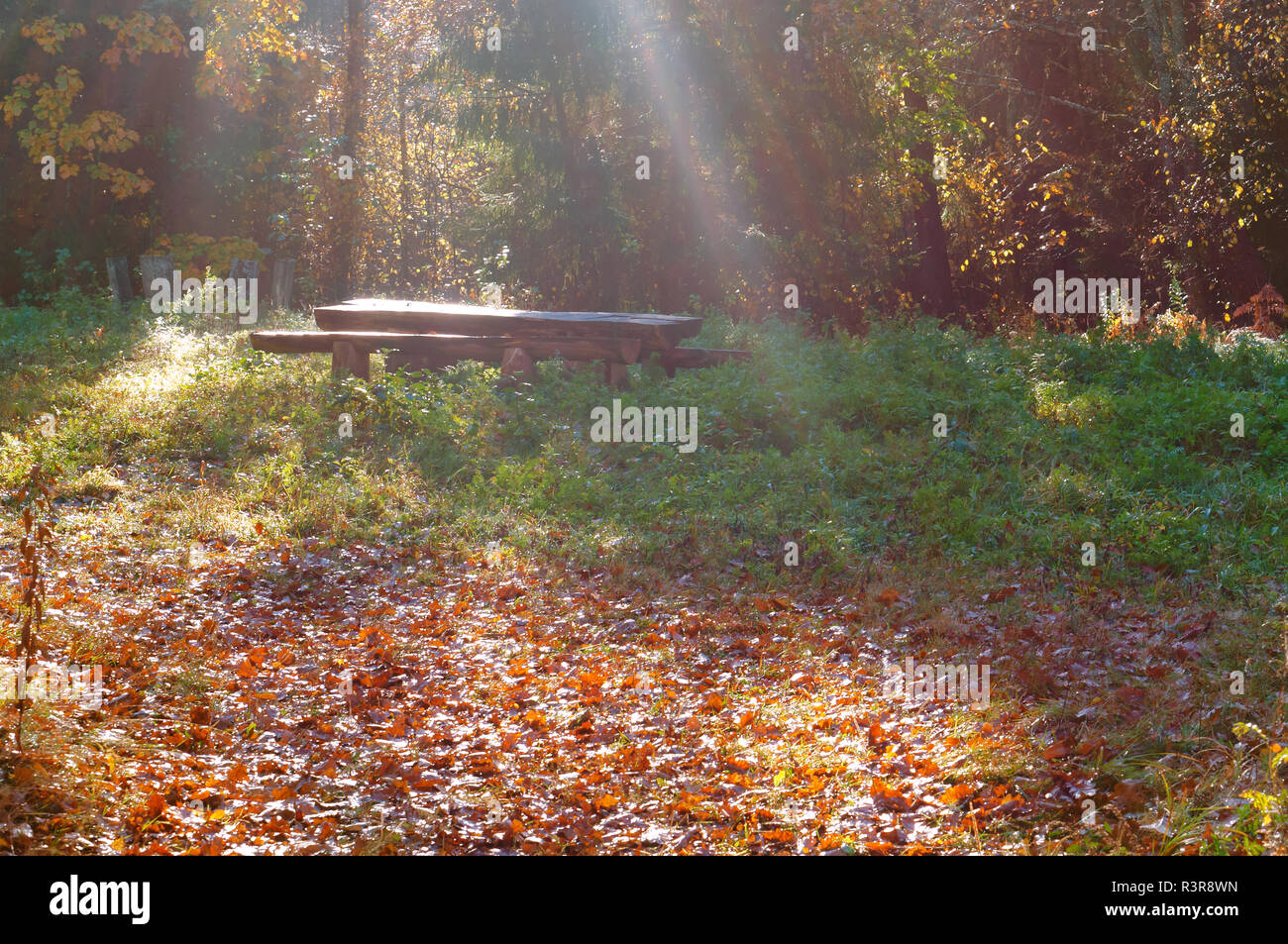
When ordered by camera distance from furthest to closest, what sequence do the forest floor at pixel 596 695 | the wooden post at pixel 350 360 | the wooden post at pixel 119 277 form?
the wooden post at pixel 119 277
the wooden post at pixel 350 360
the forest floor at pixel 596 695

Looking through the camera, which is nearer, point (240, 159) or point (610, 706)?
point (610, 706)

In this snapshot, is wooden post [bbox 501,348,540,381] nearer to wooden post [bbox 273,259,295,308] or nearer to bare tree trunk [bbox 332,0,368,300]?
bare tree trunk [bbox 332,0,368,300]

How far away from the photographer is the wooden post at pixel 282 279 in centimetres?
2138

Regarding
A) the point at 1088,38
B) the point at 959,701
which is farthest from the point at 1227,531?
the point at 1088,38

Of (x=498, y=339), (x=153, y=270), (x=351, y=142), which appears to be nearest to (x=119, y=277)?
(x=153, y=270)

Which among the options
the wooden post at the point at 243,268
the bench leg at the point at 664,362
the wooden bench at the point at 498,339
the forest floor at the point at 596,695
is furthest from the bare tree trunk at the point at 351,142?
the forest floor at the point at 596,695

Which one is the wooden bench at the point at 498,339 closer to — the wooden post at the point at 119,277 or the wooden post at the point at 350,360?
the wooden post at the point at 350,360

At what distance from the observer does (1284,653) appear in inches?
211

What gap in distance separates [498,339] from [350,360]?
1.90 meters

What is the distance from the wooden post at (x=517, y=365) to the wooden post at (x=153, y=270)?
9.62 m

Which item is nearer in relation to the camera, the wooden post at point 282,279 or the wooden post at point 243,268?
the wooden post at point 243,268

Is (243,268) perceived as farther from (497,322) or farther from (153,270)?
(497,322)
